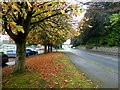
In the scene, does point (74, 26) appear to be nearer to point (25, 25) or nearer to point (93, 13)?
point (25, 25)

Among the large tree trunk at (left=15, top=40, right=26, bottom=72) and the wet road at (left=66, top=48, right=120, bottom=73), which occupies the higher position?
the large tree trunk at (left=15, top=40, right=26, bottom=72)

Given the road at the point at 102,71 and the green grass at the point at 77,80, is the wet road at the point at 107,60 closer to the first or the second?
the road at the point at 102,71

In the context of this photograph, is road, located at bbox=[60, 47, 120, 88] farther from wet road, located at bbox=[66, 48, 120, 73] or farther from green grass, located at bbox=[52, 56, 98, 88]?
green grass, located at bbox=[52, 56, 98, 88]

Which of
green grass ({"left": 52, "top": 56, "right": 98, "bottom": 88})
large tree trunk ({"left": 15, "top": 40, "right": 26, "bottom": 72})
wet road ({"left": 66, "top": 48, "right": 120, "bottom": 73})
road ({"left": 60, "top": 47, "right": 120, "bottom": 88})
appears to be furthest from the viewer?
wet road ({"left": 66, "top": 48, "right": 120, "bottom": 73})

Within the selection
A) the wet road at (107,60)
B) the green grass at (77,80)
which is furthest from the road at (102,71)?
the green grass at (77,80)

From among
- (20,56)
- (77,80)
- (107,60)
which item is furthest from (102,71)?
(107,60)

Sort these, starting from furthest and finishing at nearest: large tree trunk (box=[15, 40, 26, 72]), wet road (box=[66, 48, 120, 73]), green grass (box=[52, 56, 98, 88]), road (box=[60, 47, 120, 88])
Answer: wet road (box=[66, 48, 120, 73])
large tree trunk (box=[15, 40, 26, 72])
road (box=[60, 47, 120, 88])
green grass (box=[52, 56, 98, 88])

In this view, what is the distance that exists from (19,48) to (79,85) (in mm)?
3672

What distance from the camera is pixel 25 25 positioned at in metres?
5.12

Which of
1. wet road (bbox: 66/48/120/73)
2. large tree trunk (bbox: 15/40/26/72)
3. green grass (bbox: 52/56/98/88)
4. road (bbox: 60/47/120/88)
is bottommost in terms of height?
wet road (bbox: 66/48/120/73)

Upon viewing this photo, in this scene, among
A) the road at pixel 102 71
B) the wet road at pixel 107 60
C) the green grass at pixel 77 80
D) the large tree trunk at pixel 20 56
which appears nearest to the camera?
the green grass at pixel 77 80

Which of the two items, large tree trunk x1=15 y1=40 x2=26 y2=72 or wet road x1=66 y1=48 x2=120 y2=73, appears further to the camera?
wet road x1=66 y1=48 x2=120 y2=73

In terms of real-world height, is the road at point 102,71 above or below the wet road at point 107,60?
above

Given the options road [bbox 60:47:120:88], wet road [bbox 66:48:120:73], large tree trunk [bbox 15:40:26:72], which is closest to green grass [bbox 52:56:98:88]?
road [bbox 60:47:120:88]
